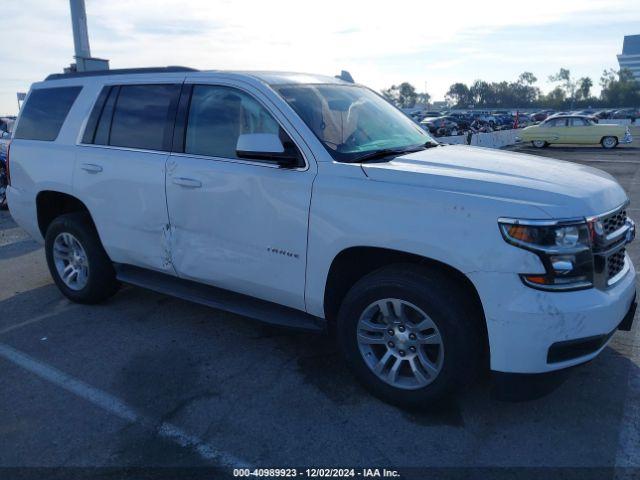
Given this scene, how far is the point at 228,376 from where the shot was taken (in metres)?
3.78

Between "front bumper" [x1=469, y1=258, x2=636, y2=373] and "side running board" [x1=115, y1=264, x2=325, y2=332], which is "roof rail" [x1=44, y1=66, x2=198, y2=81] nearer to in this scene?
"side running board" [x1=115, y1=264, x2=325, y2=332]

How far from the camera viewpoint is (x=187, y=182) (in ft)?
12.9

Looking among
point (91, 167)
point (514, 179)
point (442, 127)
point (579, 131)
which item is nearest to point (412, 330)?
point (514, 179)

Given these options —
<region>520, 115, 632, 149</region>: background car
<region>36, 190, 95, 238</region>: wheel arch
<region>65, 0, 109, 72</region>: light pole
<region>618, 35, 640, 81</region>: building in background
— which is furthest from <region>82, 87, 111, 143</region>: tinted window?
<region>618, 35, 640, 81</region>: building in background

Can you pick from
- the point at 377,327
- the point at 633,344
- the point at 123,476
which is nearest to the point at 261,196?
the point at 377,327

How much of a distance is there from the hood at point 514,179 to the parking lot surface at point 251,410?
0.98 m

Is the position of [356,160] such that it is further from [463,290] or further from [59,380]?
[59,380]

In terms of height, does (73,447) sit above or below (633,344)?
below

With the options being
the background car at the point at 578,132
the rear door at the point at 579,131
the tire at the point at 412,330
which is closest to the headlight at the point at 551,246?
the tire at the point at 412,330

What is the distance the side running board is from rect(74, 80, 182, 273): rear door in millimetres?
119

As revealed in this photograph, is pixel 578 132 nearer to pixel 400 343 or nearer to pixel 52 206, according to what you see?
pixel 52 206

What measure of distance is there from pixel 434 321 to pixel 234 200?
159 cm

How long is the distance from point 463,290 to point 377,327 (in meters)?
0.59

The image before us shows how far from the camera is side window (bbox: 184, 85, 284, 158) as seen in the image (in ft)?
12.4
